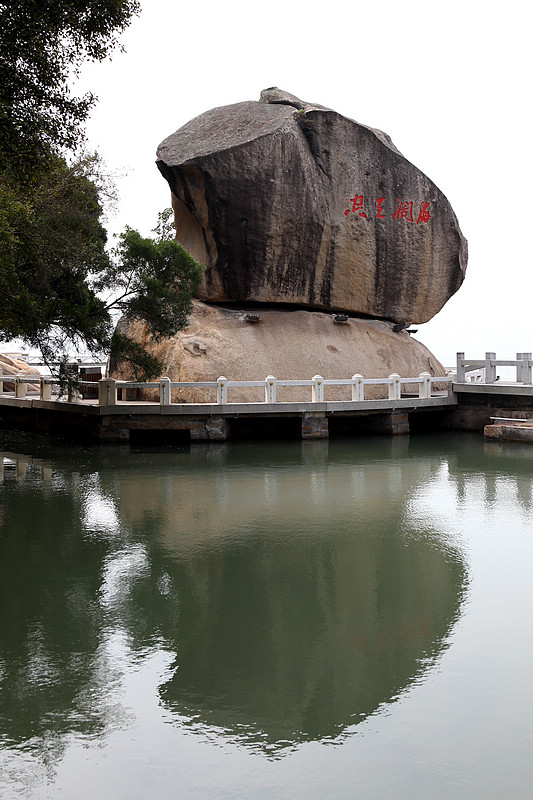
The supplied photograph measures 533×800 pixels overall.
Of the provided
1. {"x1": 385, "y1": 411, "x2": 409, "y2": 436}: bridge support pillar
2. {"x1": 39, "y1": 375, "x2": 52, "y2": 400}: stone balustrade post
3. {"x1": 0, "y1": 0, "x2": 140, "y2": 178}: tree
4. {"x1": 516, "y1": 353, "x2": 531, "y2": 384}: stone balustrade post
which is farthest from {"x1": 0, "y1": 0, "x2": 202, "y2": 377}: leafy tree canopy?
{"x1": 516, "y1": 353, "x2": 531, "y2": 384}: stone balustrade post

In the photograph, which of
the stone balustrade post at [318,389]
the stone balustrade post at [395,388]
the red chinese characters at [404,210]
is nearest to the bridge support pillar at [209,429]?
the stone balustrade post at [318,389]

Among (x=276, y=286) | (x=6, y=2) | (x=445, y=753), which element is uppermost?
(x=6, y=2)

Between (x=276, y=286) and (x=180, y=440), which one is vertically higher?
(x=276, y=286)

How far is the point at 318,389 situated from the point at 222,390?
8.14ft

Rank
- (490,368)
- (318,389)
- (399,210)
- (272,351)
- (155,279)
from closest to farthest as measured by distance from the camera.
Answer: (155,279)
(318,389)
(272,351)
(490,368)
(399,210)

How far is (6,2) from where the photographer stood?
867 cm

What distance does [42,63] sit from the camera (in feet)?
30.4

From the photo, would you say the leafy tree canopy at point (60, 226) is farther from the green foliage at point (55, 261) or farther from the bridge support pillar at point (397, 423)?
the bridge support pillar at point (397, 423)

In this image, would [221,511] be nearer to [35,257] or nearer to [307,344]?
[35,257]

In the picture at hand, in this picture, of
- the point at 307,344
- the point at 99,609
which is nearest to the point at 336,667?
the point at 99,609

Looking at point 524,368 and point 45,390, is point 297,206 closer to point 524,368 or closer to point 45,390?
point 524,368

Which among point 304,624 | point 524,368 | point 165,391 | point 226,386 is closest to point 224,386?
point 226,386

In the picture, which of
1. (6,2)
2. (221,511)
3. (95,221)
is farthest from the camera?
(95,221)

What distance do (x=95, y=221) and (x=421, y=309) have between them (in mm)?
12207
